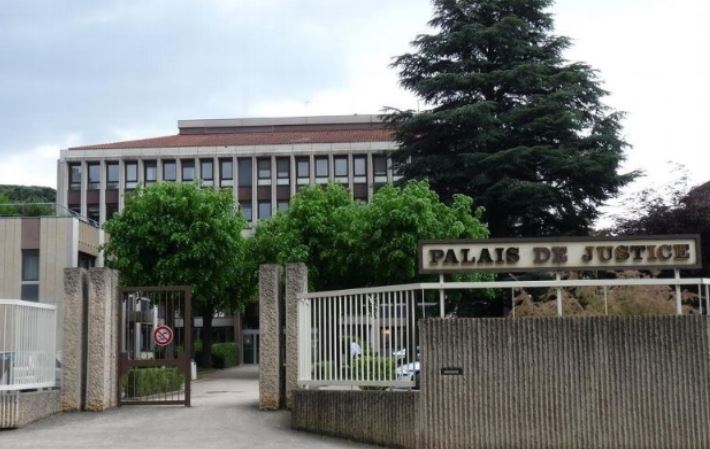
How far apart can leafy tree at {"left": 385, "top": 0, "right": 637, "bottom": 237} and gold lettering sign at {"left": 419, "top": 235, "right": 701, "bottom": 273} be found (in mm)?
24821

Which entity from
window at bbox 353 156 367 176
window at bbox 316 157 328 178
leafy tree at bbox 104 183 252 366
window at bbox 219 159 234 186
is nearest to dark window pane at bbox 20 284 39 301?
leafy tree at bbox 104 183 252 366

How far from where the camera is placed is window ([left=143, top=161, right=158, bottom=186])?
7525 centimetres

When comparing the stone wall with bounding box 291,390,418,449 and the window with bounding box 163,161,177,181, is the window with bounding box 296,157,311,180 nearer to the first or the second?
the window with bounding box 163,161,177,181

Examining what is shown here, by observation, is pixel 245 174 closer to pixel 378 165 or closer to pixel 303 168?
pixel 303 168

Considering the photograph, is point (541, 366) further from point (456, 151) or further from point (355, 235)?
point (456, 151)

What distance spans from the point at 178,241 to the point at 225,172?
35.5 m

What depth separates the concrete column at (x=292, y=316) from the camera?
16.5 meters

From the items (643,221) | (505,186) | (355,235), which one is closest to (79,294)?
(355,235)

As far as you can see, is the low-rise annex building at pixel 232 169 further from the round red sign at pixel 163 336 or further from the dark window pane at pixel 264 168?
the round red sign at pixel 163 336

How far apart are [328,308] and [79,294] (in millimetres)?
5195

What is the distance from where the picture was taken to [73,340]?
17641 mm

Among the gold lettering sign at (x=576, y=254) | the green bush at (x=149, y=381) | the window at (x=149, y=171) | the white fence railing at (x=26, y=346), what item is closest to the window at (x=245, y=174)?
the window at (x=149, y=171)

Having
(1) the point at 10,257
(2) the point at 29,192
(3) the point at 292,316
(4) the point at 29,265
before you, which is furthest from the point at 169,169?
(3) the point at 292,316

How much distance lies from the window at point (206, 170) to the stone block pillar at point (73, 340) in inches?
2269
